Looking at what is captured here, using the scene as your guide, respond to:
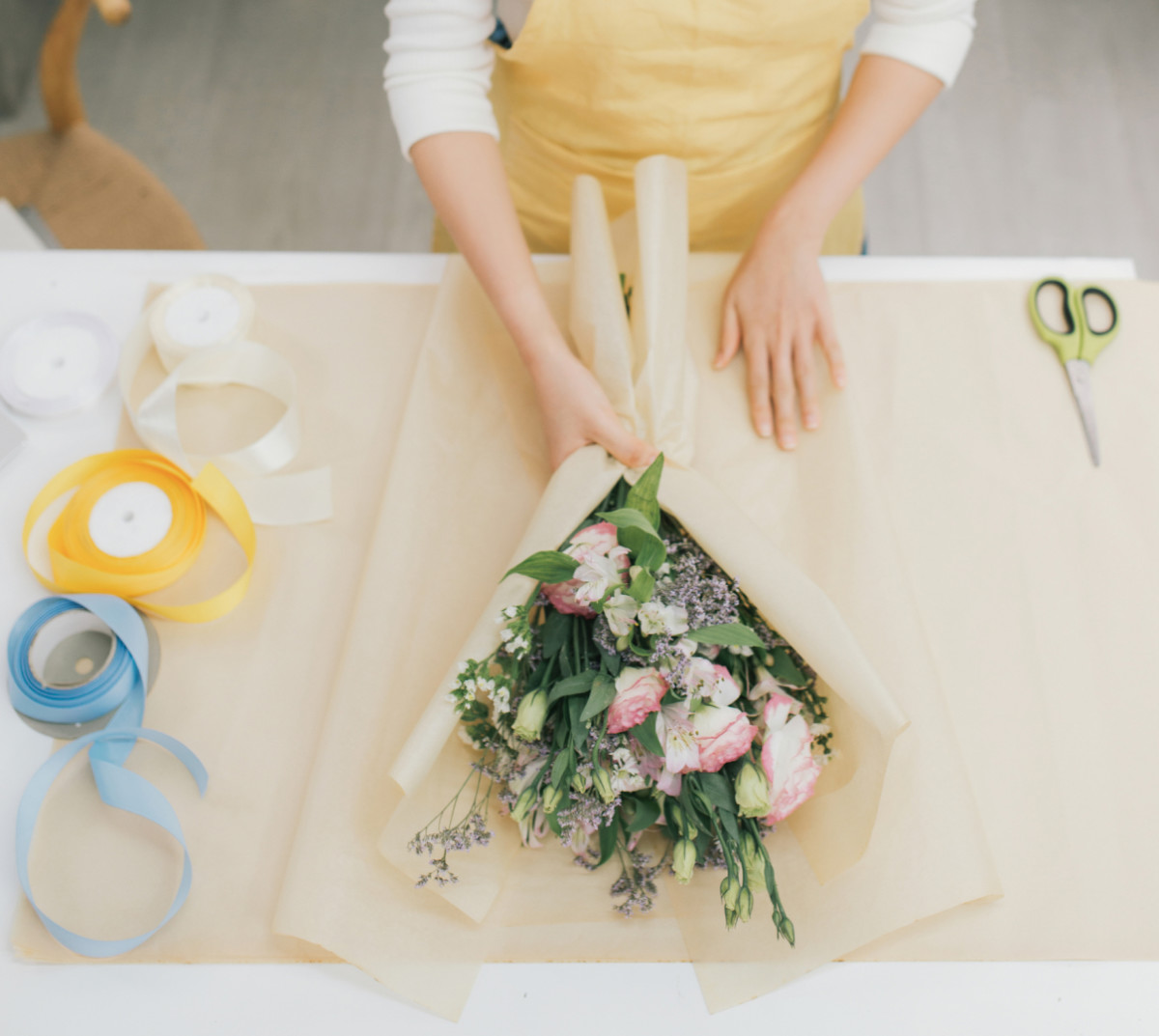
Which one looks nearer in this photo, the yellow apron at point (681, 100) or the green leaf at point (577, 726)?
the green leaf at point (577, 726)

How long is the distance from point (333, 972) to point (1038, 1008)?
0.51 m

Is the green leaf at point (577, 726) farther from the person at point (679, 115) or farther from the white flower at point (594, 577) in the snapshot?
the person at point (679, 115)

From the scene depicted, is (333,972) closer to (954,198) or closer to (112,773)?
(112,773)

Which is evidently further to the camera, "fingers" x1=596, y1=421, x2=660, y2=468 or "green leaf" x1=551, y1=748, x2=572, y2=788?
"fingers" x1=596, y1=421, x2=660, y2=468

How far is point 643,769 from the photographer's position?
1.81ft

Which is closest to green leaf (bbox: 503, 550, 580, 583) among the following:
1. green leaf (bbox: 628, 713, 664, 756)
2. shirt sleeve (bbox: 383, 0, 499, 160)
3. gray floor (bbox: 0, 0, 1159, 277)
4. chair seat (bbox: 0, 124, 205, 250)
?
green leaf (bbox: 628, 713, 664, 756)

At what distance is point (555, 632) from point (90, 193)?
1.09m

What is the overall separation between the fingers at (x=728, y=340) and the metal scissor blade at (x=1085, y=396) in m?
0.31

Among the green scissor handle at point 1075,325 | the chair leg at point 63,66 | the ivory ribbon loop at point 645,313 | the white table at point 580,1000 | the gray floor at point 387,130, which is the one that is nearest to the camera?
the white table at point 580,1000

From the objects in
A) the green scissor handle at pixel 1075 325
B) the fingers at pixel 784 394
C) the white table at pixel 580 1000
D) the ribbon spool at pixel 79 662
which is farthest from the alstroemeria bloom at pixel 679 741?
the green scissor handle at pixel 1075 325

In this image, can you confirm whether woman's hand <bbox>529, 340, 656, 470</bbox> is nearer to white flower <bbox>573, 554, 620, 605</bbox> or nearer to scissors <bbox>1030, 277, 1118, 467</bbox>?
white flower <bbox>573, 554, 620, 605</bbox>

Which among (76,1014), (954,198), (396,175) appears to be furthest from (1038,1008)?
(396,175)

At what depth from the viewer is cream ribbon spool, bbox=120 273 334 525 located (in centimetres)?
76

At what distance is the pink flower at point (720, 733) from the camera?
516 mm
